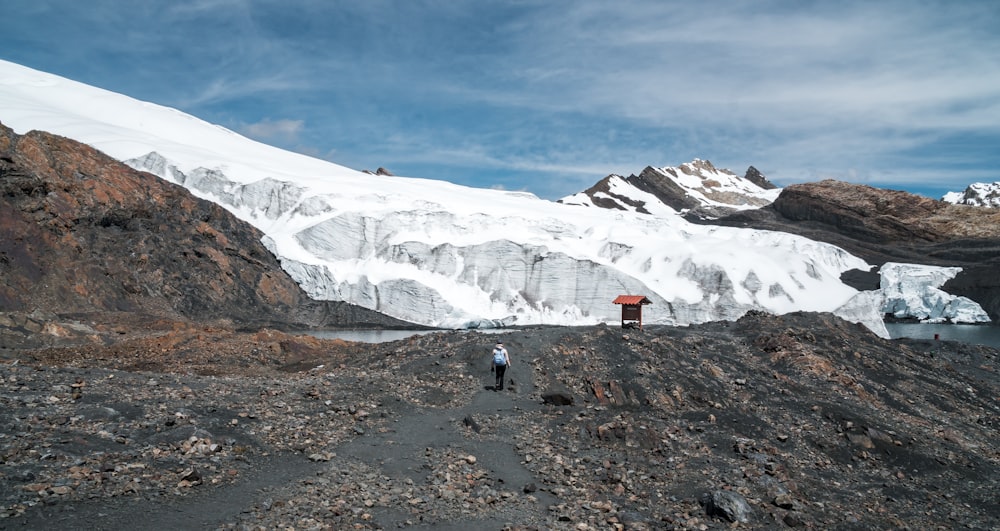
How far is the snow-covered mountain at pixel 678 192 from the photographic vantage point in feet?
449

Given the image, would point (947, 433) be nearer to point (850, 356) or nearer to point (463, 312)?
point (850, 356)

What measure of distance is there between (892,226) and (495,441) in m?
105

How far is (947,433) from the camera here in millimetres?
15984

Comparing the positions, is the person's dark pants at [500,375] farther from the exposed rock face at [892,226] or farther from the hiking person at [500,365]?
the exposed rock face at [892,226]

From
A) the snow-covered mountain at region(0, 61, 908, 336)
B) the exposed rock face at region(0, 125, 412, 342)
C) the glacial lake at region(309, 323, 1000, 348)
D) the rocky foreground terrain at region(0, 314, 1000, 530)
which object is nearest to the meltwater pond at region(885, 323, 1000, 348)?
the glacial lake at region(309, 323, 1000, 348)

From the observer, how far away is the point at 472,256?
50125 mm

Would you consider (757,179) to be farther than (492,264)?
Yes

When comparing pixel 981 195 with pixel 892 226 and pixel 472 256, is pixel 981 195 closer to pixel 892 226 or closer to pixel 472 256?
pixel 892 226

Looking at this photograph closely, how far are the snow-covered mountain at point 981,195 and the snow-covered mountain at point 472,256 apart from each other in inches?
4753

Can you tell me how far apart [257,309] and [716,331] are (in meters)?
27.5

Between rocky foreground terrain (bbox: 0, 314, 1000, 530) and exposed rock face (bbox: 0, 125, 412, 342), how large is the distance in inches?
560

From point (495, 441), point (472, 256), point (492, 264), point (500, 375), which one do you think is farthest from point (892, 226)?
point (495, 441)

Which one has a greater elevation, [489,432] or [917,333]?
[917,333]

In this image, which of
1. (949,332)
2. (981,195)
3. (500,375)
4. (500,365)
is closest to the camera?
(500,365)
